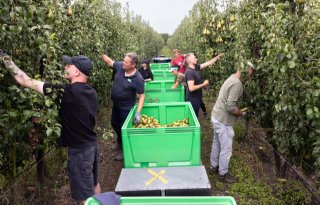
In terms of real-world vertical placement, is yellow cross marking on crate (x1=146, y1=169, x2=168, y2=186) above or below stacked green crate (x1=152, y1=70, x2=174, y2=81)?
below

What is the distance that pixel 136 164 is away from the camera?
366 centimetres

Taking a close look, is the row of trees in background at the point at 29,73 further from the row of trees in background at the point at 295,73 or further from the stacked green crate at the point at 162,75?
the stacked green crate at the point at 162,75

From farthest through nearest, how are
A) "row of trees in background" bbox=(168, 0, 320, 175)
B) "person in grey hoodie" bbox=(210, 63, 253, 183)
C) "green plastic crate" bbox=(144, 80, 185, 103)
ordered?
1. "green plastic crate" bbox=(144, 80, 185, 103)
2. "person in grey hoodie" bbox=(210, 63, 253, 183)
3. "row of trees in background" bbox=(168, 0, 320, 175)

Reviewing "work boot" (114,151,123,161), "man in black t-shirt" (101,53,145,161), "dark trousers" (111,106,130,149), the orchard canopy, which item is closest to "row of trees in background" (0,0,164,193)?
the orchard canopy

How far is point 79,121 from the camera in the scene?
296cm

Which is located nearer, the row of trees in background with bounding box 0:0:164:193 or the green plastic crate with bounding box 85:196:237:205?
the green plastic crate with bounding box 85:196:237:205

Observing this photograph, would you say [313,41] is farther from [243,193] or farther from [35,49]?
[35,49]

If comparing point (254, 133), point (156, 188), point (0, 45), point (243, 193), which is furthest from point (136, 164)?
point (254, 133)

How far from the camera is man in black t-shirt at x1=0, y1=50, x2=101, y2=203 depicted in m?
2.89

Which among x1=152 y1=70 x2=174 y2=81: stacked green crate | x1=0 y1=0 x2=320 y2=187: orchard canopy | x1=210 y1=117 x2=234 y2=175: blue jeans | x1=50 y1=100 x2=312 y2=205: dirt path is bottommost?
x1=50 y1=100 x2=312 y2=205: dirt path

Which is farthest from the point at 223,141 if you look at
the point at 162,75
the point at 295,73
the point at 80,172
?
the point at 162,75

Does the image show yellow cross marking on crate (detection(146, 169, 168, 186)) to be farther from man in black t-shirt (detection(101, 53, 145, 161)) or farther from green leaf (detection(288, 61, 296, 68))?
man in black t-shirt (detection(101, 53, 145, 161))

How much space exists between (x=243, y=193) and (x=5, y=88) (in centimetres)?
316

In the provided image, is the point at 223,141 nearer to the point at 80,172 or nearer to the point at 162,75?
the point at 80,172
